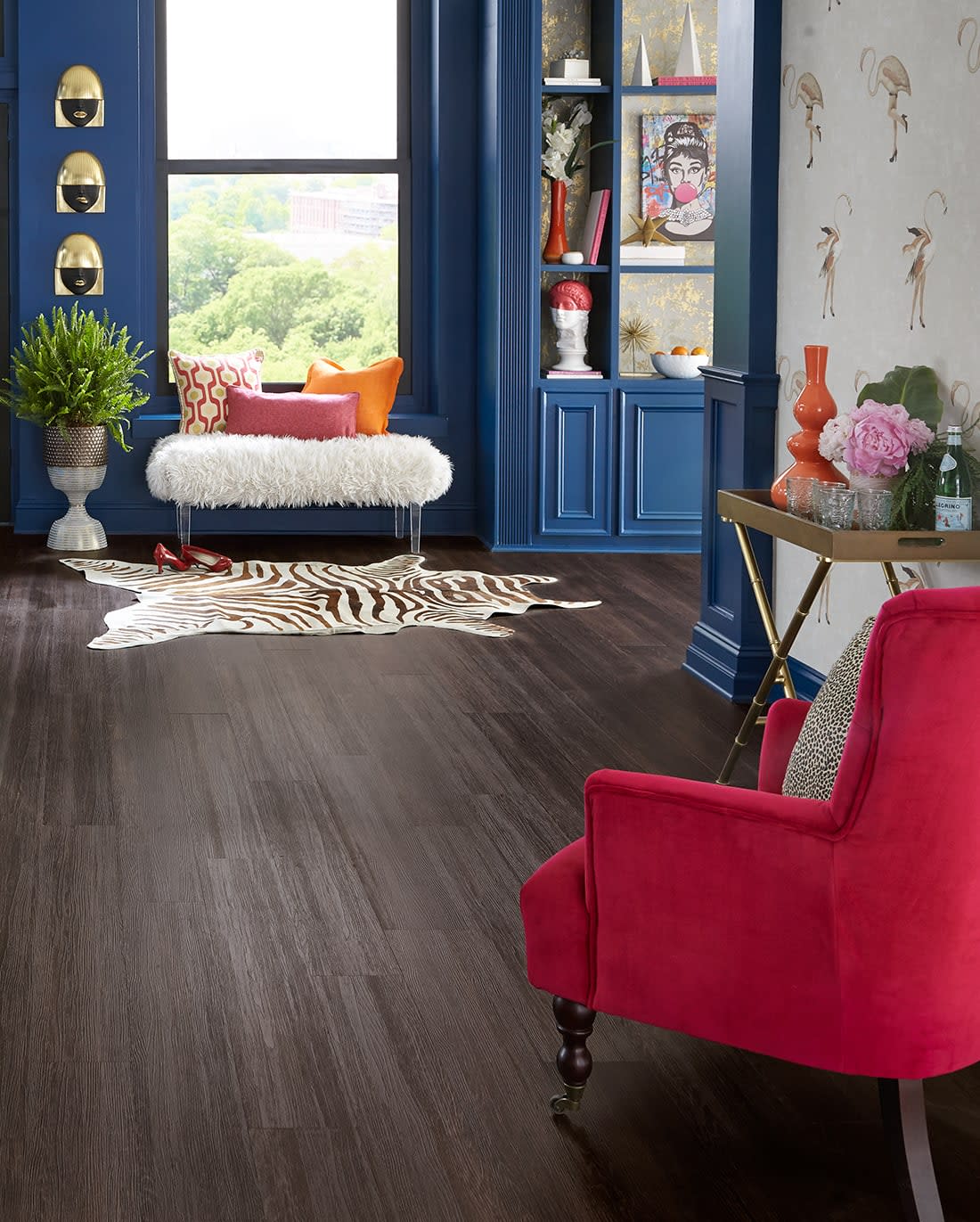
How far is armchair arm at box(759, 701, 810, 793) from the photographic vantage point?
245 cm

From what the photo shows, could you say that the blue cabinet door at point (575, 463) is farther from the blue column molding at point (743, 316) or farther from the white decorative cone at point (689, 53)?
the blue column molding at point (743, 316)

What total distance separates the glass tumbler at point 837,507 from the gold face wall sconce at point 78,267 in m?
5.16

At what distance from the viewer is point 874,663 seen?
1.75 meters

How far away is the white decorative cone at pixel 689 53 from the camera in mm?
→ 7109

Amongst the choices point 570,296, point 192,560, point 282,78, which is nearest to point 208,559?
point 192,560

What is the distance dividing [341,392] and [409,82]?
1706 millimetres

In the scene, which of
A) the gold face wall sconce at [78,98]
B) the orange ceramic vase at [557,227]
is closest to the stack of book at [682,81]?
the orange ceramic vase at [557,227]

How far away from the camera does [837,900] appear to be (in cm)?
184

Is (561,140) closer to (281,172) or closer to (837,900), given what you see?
(281,172)

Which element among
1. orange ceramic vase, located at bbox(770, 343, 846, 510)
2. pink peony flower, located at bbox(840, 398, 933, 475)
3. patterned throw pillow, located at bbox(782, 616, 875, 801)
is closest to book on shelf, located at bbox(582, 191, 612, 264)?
orange ceramic vase, located at bbox(770, 343, 846, 510)

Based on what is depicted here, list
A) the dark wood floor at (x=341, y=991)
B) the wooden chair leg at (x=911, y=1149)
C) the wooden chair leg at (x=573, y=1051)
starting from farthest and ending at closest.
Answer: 1. the wooden chair leg at (x=573, y=1051)
2. the dark wood floor at (x=341, y=991)
3. the wooden chair leg at (x=911, y=1149)

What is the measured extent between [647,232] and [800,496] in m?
4.11

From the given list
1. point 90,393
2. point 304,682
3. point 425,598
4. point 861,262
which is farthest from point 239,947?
point 90,393

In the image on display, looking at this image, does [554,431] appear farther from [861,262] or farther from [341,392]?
[861,262]
